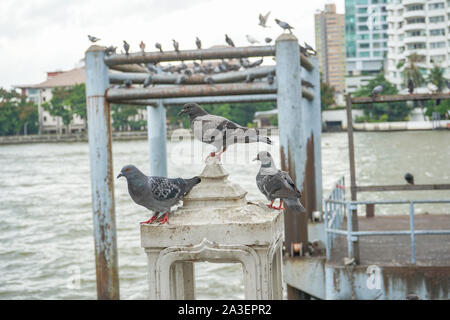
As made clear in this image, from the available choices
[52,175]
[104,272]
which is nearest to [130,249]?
[104,272]

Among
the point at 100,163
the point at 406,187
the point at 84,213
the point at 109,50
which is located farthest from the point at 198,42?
the point at 84,213

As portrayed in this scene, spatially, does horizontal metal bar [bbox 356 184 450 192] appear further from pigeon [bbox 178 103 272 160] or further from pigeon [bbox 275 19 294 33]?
pigeon [bbox 178 103 272 160]

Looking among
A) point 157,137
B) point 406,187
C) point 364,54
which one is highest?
point 364,54

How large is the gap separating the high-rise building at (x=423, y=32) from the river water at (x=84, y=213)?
20413mm

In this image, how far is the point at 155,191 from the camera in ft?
14.6

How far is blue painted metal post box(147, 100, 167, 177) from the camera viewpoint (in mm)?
15008

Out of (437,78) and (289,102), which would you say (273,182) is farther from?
(437,78)

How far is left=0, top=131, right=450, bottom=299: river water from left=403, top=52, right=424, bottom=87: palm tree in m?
11.9

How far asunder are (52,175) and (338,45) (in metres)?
140

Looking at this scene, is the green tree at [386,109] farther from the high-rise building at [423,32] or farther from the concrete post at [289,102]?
the concrete post at [289,102]

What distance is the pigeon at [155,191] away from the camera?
4.42m

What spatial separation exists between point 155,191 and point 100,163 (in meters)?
6.49

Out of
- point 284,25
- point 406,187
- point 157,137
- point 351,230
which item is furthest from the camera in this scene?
point 157,137
